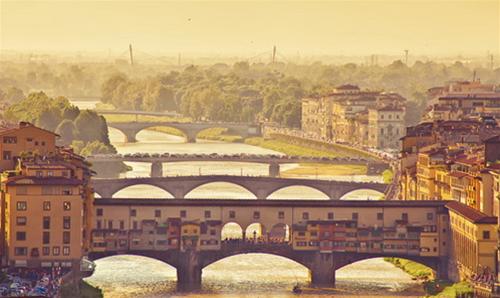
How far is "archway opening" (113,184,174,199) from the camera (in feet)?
195

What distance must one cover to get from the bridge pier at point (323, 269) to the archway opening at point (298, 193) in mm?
14617

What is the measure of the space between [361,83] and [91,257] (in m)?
105

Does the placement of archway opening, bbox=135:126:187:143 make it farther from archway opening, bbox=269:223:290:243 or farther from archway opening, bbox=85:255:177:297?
archway opening, bbox=85:255:177:297

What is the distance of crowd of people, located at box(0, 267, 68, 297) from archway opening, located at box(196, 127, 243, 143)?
52716 millimetres

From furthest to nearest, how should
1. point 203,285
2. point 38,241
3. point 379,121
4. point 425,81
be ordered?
1. point 425,81
2. point 379,121
3. point 203,285
4. point 38,241

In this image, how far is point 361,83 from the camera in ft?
488

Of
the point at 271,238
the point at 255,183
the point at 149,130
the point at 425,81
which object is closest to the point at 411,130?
the point at 255,183

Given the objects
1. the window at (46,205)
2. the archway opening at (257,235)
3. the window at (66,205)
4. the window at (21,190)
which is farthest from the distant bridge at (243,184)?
the window at (21,190)

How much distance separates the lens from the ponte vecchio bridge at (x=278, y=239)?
45188mm

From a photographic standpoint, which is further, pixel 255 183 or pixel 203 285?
pixel 255 183

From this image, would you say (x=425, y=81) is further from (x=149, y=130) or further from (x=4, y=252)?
(x=4, y=252)

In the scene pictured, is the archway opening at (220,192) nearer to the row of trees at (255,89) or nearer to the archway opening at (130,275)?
the archway opening at (130,275)

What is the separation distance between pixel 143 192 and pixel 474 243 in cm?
2049

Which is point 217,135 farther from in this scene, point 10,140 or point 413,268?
point 10,140
